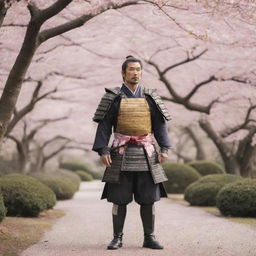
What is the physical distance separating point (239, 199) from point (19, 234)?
4412 millimetres

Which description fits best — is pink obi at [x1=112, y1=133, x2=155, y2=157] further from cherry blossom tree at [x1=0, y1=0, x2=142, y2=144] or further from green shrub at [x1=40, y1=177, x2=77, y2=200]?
green shrub at [x1=40, y1=177, x2=77, y2=200]

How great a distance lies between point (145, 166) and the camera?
5.02m

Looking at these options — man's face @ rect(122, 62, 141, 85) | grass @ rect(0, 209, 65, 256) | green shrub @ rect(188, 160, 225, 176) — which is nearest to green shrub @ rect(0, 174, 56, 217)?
grass @ rect(0, 209, 65, 256)

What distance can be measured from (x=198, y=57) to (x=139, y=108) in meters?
8.94

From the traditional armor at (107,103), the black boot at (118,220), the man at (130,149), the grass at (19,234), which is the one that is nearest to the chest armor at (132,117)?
the man at (130,149)

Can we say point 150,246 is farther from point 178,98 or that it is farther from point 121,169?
point 178,98

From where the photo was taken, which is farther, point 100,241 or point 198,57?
point 198,57

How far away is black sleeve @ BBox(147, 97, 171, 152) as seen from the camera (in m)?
5.17

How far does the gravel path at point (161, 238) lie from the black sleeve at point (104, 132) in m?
1.09

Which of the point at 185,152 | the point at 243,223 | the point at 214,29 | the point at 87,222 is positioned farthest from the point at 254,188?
the point at 185,152

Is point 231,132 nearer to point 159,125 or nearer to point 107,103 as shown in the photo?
point 159,125

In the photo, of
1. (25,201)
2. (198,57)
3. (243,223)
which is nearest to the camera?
(243,223)

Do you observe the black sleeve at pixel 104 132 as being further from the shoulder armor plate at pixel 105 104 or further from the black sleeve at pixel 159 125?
the black sleeve at pixel 159 125

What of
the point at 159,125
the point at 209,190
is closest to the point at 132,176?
the point at 159,125
